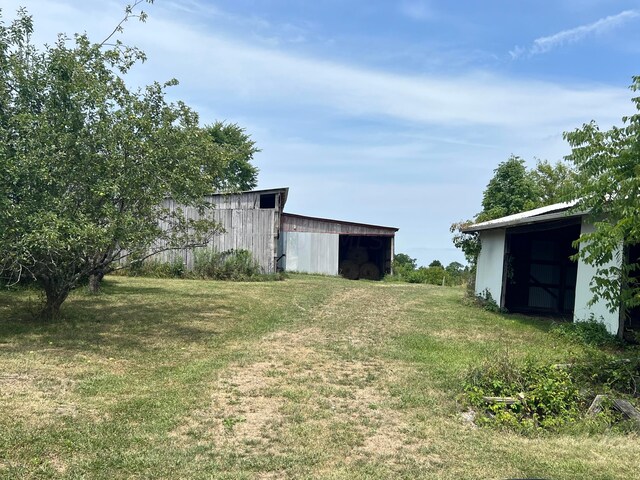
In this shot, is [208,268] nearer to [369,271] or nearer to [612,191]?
[369,271]

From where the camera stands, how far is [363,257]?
31.3m

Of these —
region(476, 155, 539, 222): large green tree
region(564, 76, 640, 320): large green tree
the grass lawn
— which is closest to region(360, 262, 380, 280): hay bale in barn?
region(476, 155, 539, 222): large green tree

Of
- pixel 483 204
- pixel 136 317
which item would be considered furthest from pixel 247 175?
pixel 136 317

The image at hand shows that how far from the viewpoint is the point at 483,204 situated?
28.5 m

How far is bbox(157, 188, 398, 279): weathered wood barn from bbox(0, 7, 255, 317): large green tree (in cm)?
388

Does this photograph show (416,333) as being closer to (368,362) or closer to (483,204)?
(368,362)

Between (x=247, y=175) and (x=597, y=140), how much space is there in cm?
3522

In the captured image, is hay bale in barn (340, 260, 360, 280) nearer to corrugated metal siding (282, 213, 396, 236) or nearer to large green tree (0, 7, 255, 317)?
corrugated metal siding (282, 213, 396, 236)

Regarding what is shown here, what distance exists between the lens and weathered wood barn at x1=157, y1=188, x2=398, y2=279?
20.2 metres

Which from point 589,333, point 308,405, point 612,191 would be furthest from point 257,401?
point 589,333

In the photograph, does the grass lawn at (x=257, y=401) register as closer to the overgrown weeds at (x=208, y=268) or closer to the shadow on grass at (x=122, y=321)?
the shadow on grass at (x=122, y=321)

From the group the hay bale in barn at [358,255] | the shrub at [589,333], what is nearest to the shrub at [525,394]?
the shrub at [589,333]

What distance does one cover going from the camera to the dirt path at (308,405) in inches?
174

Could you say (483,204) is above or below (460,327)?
above
